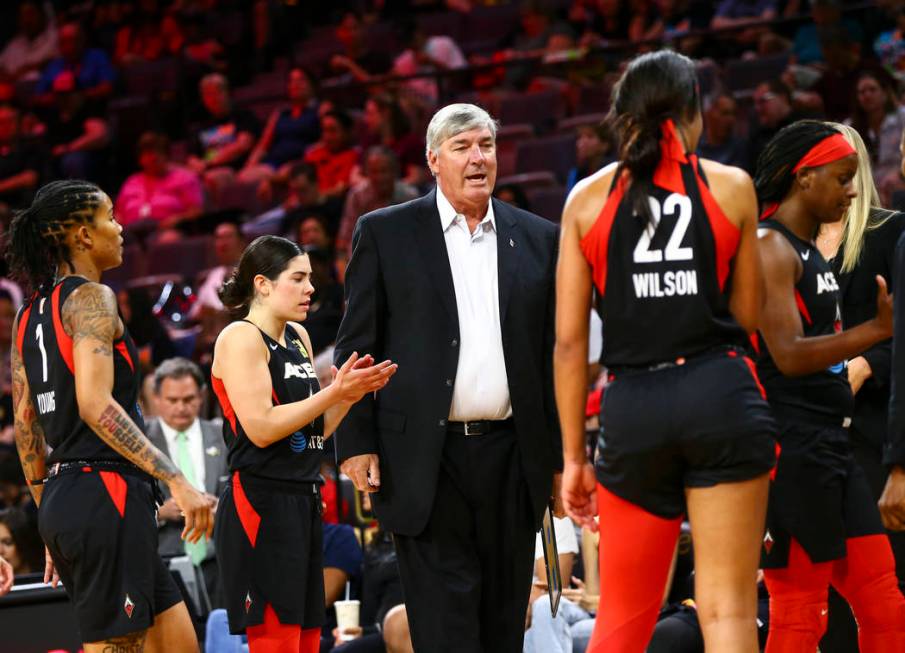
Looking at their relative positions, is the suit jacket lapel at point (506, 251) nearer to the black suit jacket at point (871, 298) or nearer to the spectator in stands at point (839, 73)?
the black suit jacket at point (871, 298)

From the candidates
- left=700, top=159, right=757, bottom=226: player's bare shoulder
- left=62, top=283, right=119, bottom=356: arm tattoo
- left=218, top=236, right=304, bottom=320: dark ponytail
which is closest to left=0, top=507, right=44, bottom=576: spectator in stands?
left=218, top=236, right=304, bottom=320: dark ponytail

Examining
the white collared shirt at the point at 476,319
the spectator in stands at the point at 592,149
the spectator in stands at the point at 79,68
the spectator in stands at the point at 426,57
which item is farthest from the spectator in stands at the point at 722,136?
the spectator in stands at the point at 79,68

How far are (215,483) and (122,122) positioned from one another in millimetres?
7177

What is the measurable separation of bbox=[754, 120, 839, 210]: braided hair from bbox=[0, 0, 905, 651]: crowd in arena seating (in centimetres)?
222

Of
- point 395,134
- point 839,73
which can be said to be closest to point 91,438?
point 839,73

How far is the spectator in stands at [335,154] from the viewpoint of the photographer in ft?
36.5

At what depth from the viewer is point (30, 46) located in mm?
15250

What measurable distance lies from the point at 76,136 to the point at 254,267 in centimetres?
983

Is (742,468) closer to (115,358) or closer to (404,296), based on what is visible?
(404,296)

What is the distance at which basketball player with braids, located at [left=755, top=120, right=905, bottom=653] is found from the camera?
11.8ft

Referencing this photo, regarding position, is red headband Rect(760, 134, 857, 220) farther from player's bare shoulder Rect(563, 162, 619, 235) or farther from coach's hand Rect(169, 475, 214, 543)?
coach's hand Rect(169, 475, 214, 543)

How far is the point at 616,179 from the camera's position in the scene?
307cm

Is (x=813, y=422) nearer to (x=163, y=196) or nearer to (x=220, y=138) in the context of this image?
(x=163, y=196)

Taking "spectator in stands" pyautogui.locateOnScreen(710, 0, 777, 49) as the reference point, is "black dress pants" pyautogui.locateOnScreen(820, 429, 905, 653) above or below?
below
